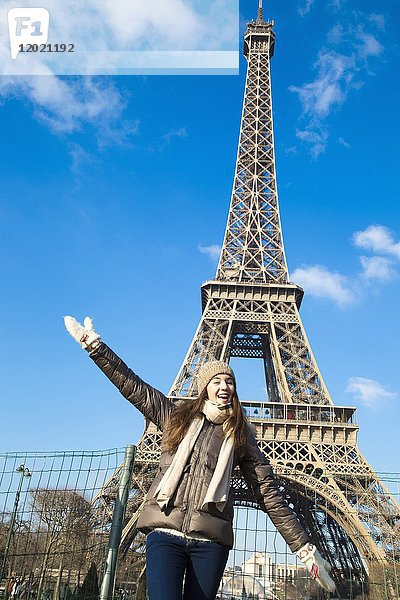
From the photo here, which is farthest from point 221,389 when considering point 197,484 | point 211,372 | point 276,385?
point 276,385

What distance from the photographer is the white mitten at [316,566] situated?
2529 mm

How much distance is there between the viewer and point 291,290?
27047 millimetres

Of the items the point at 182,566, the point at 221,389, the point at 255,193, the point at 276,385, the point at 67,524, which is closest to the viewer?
the point at 182,566

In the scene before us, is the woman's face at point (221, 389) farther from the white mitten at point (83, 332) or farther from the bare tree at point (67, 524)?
the bare tree at point (67, 524)

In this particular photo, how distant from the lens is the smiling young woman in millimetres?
2338

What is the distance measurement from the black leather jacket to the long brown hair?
0.16 feet

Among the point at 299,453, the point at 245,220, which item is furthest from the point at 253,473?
the point at 245,220

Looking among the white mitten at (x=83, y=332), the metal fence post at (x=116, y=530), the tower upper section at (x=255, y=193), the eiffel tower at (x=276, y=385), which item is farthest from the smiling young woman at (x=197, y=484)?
the tower upper section at (x=255, y=193)

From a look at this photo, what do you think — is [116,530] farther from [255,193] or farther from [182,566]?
[255,193]

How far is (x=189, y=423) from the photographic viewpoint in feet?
8.98

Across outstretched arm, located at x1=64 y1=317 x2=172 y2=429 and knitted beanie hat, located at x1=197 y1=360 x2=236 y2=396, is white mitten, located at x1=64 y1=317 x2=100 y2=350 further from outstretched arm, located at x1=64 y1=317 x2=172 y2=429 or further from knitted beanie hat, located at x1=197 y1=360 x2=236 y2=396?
knitted beanie hat, located at x1=197 y1=360 x2=236 y2=396

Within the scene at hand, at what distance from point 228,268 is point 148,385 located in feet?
→ 86.1

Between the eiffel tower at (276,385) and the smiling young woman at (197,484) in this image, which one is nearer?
the smiling young woman at (197,484)

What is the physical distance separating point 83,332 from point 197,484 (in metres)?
1.05
